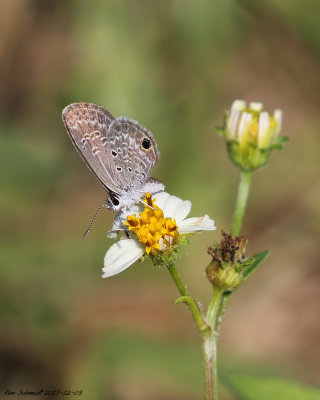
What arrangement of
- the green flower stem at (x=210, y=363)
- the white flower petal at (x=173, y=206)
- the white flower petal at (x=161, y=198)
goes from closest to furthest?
the green flower stem at (x=210, y=363) < the white flower petal at (x=173, y=206) < the white flower petal at (x=161, y=198)

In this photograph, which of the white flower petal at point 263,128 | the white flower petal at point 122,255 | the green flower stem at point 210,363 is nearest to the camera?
the green flower stem at point 210,363

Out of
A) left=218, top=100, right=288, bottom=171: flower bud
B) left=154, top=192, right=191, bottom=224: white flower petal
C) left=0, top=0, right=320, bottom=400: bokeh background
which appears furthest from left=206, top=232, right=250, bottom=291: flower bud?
left=0, top=0, right=320, bottom=400: bokeh background

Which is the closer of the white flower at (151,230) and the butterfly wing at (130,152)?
the white flower at (151,230)

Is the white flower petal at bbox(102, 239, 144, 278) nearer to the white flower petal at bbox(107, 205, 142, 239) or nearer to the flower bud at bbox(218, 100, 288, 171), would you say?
the white flower petal at bbox(107, 205, 142, 239)

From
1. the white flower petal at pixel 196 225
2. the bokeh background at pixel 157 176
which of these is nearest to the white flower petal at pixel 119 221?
the white flower petal at pixel 196 225

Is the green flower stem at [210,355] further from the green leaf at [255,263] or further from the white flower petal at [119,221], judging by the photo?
the white flower petal at [119,221]

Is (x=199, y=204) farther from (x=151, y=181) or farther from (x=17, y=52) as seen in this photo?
(x=17, y=52)

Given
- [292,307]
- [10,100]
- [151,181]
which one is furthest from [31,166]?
[292,307]
